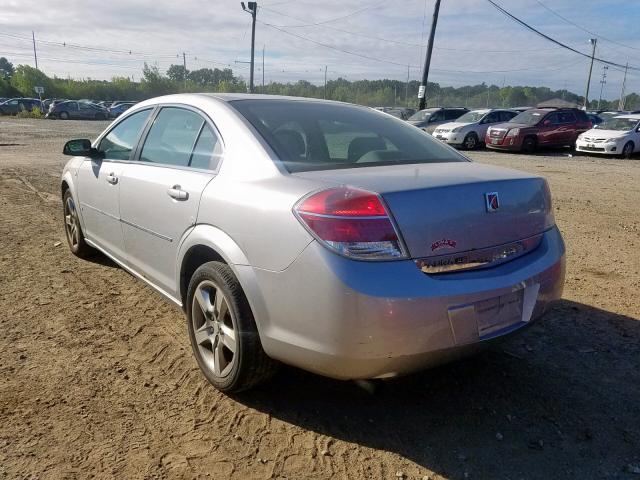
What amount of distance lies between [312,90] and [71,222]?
66.9 m

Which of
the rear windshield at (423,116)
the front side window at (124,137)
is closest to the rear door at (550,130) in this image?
the rear windshield at (423,116)

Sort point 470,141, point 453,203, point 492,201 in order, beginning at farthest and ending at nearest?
1. point 470,141
2. point 492,201
3. point 453,203

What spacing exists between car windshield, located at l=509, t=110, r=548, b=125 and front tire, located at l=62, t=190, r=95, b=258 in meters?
17.5

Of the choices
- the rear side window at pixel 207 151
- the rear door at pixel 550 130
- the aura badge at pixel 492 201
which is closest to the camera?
the aura badge at pixel 492 201

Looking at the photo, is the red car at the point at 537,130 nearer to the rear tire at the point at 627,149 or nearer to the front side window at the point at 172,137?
the rear tire at the point at 627,149

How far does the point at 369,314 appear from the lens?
7.07 ft

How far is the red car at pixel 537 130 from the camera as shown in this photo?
738 inches

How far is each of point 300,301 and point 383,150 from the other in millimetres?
1208

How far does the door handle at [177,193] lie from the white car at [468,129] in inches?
694

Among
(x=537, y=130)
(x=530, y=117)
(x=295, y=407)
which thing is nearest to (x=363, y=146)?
(x=295, y=407)

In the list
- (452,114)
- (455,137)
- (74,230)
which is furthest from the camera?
(452,114)

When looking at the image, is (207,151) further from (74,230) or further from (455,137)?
(455,137)

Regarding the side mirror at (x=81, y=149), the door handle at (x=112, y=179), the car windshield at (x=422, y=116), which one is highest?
the car windshield at (x=422, y=116)

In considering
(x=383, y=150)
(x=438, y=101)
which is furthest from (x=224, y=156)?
(x=438, y=101)
